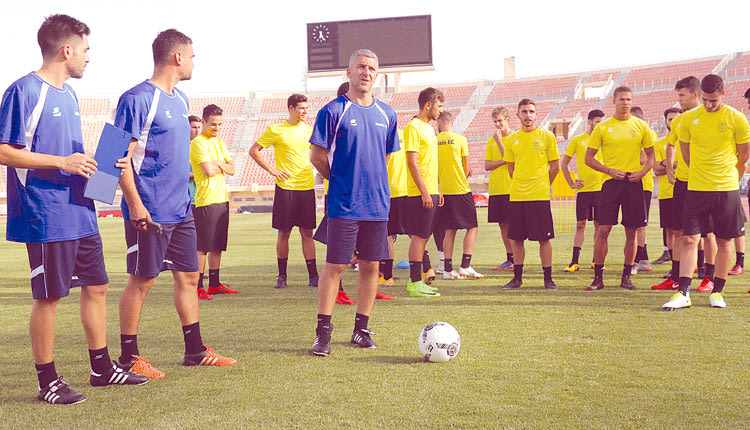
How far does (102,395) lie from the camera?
144 inches

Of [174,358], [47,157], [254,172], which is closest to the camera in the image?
[47,157]

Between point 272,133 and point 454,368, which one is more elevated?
point 272,133

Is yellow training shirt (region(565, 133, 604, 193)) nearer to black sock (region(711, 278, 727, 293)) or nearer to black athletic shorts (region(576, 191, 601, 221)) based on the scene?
black athletic shorts (region(576, 191, 601, 221))

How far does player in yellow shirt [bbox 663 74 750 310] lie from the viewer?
6.06 meters

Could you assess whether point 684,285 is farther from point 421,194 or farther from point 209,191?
point 209,191

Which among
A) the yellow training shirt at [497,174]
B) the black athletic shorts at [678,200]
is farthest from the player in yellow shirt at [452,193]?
the black athletic shorts at [678,200]

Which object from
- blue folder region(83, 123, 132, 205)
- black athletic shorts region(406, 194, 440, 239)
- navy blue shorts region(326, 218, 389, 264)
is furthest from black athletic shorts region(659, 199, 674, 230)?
blue folder region(83, 123, 132, 205)

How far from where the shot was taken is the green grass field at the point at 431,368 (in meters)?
3.19

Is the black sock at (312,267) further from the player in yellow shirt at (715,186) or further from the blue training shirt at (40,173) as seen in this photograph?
the blue training shirt at (40,173)

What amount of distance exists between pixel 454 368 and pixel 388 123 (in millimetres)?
1853

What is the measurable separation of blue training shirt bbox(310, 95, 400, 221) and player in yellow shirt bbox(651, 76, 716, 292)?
3530 mm

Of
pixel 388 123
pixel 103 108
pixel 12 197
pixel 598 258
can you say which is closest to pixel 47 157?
pixel 12 197

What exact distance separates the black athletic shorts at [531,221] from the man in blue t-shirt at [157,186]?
446 cm

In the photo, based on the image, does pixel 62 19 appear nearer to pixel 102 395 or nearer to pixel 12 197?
pixel 12 197
